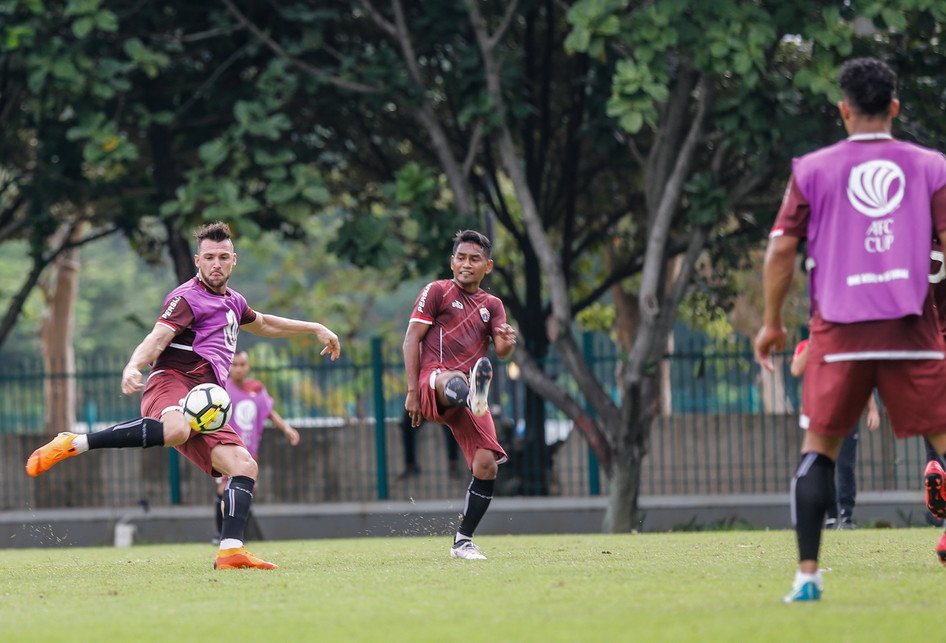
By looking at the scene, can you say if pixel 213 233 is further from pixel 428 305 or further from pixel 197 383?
pixel 428 305

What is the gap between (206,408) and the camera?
7.57 meters

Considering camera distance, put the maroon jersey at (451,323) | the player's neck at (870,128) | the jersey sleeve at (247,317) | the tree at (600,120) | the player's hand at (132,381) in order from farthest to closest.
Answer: the tree at (600,120) → the maroon jersey at (451,323) → the jersey sleeve at (247,317) → the player's hand at (132,381) → the player's neck at (870,128)

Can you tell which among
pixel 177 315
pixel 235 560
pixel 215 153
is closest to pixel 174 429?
pixel 177 315

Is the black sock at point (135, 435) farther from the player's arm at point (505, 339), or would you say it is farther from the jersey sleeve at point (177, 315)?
the player's arm at point (505, 339)

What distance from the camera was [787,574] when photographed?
665 cm

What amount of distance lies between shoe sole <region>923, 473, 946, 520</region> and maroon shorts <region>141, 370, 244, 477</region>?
157 inches

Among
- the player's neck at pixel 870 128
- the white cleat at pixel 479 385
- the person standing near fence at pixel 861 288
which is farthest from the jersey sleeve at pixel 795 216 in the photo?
the white cleat at pixel 479 385

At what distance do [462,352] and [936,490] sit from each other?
2.91 m

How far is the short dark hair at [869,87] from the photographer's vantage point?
5.51 metres

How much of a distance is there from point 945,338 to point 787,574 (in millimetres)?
1982

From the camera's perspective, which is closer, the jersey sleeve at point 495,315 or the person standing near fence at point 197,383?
the person standing near fence at point 197,383

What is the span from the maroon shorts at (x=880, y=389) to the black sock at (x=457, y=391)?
302 cm

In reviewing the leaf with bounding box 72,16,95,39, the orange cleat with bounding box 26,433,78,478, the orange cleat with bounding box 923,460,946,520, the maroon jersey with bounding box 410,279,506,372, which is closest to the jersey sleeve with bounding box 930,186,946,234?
the orange cleat with bounding box 923,460,946,520

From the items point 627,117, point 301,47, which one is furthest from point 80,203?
point 627,117
